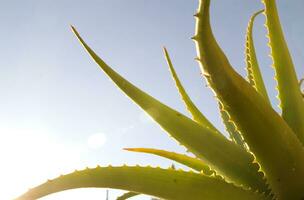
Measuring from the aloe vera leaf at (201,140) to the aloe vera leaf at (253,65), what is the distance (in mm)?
391

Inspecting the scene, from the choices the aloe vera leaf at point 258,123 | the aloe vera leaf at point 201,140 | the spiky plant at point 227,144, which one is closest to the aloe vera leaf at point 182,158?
the spiky plant at point 227,144

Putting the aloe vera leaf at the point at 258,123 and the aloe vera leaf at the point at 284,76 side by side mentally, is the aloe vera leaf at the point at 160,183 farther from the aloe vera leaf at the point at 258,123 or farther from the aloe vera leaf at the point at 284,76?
the aloe vera leaf at the point at 284,76

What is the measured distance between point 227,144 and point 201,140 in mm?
70

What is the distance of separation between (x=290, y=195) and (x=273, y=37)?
0.50 metres

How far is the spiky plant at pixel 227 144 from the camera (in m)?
1.01

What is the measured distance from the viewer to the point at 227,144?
3.84 ft

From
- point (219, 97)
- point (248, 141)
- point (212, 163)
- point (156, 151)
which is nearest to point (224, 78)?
point (219, 97)

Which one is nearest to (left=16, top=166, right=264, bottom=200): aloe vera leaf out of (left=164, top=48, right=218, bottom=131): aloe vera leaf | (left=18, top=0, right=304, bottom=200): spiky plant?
(left=18, top=0, right=304, bottom=200): spiky plant

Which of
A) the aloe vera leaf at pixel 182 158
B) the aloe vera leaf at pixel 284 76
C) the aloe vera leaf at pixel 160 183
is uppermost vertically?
the aloe vera leaf at pixel 284 76

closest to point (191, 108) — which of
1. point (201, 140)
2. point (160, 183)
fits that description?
point (201, 140)

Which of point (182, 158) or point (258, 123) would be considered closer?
point (258, 123)

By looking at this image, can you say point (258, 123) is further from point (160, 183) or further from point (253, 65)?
point (253, 65)

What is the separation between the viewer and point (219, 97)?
3.37 ft

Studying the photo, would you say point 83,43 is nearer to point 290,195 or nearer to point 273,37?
point 273,37
